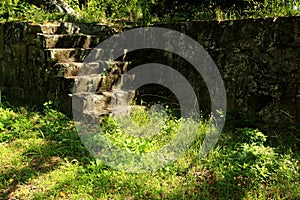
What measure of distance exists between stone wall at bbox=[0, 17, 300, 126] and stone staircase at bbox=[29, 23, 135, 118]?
0.10 meters

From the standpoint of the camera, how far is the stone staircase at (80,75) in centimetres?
429

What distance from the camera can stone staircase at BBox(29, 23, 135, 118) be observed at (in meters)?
4.29

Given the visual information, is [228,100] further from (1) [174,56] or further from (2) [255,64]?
(1) [174,56]

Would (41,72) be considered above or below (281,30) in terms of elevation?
below

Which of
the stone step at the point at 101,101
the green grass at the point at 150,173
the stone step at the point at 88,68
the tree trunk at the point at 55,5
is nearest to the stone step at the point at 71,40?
the stone step at the point at 88,68

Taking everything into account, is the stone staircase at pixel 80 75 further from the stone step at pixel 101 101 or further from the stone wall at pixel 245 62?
the stone wall at pixel 245 62

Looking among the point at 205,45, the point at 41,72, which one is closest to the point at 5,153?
the point at 41,72

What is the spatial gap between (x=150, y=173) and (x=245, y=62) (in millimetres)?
2097

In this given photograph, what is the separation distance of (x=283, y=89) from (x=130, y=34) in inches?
102

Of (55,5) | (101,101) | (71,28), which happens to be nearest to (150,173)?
(101,101)

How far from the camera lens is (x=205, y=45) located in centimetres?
452

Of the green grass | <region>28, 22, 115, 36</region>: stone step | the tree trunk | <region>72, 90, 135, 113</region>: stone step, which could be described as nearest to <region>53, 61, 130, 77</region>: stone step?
<region>72, 90, 135, 113</region>: stone step

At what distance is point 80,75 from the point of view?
15.3ft

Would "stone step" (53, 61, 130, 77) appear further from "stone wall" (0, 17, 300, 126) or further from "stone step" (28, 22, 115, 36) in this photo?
"stone step" (28, 22, 115, 36)
